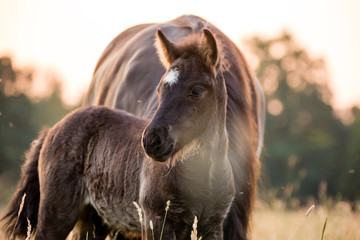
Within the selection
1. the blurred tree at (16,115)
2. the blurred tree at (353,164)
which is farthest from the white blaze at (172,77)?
the blurred tree at (353,164)

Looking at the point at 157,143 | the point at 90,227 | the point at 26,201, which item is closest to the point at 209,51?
the point at 157,143

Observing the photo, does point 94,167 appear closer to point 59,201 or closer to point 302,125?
point 59,201

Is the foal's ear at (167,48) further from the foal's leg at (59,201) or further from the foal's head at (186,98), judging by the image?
the foal's leg at (59,201)

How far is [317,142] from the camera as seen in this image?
43188 mm

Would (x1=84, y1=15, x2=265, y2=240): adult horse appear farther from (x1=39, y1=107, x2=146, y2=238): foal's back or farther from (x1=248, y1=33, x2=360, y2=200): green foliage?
(x1=248, y1=33, x2=360, y2=200): green foliage

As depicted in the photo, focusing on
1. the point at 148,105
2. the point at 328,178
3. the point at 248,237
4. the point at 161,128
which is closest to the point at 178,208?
the point at 161,128

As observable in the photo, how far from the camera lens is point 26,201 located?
196 inches

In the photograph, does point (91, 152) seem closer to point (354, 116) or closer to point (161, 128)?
point (161, 128)

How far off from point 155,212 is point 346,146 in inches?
1633

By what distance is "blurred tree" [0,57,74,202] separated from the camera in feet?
110

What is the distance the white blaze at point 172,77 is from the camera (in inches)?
147

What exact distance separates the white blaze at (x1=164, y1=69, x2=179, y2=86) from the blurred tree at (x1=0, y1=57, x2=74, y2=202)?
28800 mm

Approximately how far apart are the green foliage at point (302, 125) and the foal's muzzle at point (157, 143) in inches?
1393

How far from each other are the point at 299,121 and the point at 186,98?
42397mm
